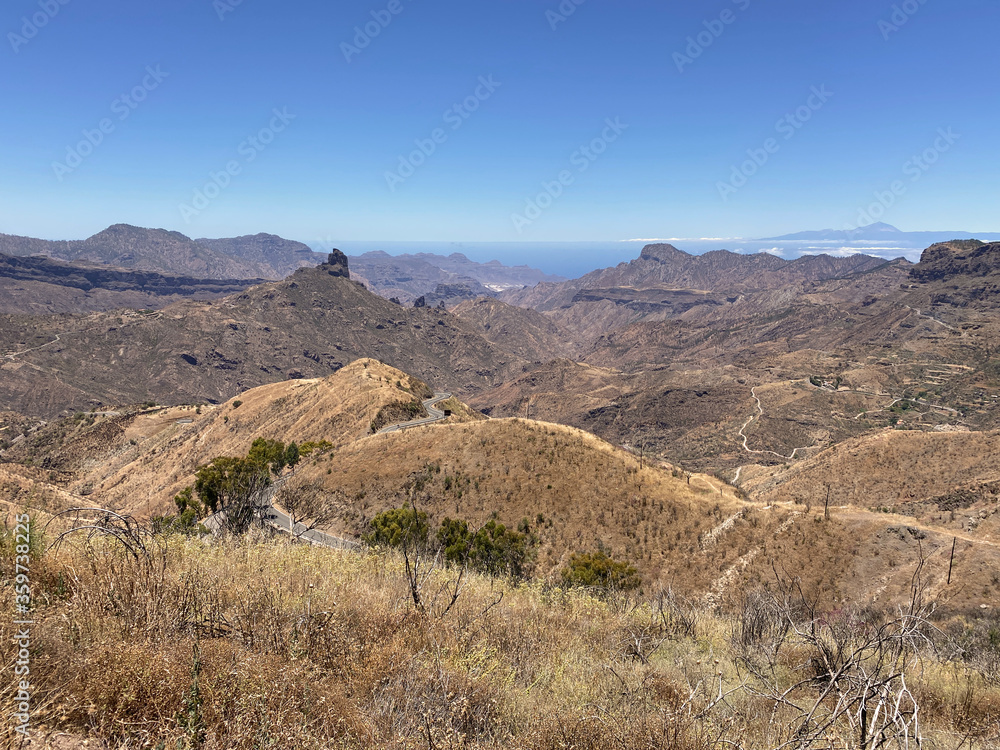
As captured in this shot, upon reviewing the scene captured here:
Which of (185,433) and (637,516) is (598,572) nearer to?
(637,516)

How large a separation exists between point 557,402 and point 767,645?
7233 inches

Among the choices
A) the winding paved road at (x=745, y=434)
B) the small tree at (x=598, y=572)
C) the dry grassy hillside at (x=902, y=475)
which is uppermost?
the small tree at (x=598, y=572)

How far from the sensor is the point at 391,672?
187 inches

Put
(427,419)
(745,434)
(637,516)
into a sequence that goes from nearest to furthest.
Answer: (637,516) → (427,419) → (745,434)

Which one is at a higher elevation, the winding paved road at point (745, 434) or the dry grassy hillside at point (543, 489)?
the dry grassy hillside at point (543, 489)

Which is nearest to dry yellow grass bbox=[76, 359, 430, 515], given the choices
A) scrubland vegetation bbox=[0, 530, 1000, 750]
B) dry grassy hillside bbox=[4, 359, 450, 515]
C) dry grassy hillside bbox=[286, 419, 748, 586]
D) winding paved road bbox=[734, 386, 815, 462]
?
dry grassy hillside bbox=[4, 359, 450, 515]

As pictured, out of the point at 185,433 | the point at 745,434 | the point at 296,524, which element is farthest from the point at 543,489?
the point at 745,434

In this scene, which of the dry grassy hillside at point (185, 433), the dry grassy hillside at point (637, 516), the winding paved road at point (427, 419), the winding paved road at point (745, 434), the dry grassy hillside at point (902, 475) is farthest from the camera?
the winding paved road at point (745, 434)

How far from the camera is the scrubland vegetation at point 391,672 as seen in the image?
3518mm

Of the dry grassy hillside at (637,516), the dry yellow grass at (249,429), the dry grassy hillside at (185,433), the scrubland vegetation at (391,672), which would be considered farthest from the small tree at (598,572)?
the dry yellow grass at (249,429)

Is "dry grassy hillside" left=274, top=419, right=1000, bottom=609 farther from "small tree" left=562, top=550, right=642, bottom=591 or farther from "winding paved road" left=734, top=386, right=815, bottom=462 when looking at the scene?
"winding paved road" left=734, top=386, right=815, bottom=462

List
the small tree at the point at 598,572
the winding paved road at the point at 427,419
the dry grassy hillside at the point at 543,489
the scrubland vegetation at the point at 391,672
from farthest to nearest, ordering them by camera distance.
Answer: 1. the winding paved road at the point at 427,419
2. the dry grassy hillside at the point at 543,489
3. the small tree at the point at 598,572
4. the scrubland vegetation at the point at 391,672

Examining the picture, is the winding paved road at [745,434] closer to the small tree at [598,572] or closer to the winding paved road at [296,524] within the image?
the winding paved road at [296,524]

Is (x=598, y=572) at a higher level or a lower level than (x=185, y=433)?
higher
